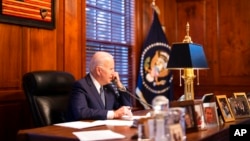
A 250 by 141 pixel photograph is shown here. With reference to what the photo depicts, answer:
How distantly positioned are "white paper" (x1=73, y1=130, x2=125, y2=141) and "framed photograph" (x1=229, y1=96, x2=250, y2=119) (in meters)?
0.94

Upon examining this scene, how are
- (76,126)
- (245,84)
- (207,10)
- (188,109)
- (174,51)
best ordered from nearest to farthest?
(188,109), (76,126), (174,51), (245,84), (207,10)

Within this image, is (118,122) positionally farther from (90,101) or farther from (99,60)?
(99,60)

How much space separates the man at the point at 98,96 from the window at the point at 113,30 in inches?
34.9

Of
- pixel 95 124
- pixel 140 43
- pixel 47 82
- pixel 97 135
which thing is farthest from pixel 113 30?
pixel 97 135

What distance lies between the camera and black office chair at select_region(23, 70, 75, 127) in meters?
Answer: 2.38

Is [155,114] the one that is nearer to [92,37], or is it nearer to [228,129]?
[228,129]

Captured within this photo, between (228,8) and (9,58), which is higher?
(228,8)

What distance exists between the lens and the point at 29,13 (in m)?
2.79

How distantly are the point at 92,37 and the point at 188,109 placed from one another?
1.97 metres

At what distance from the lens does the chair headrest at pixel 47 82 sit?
2.42 metres

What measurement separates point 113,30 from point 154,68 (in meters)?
0.70

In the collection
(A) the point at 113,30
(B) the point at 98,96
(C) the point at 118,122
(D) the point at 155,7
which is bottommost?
(C) the point at 118,122

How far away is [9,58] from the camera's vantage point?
104 inches

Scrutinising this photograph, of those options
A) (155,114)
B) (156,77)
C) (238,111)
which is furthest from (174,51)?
(156,77)
